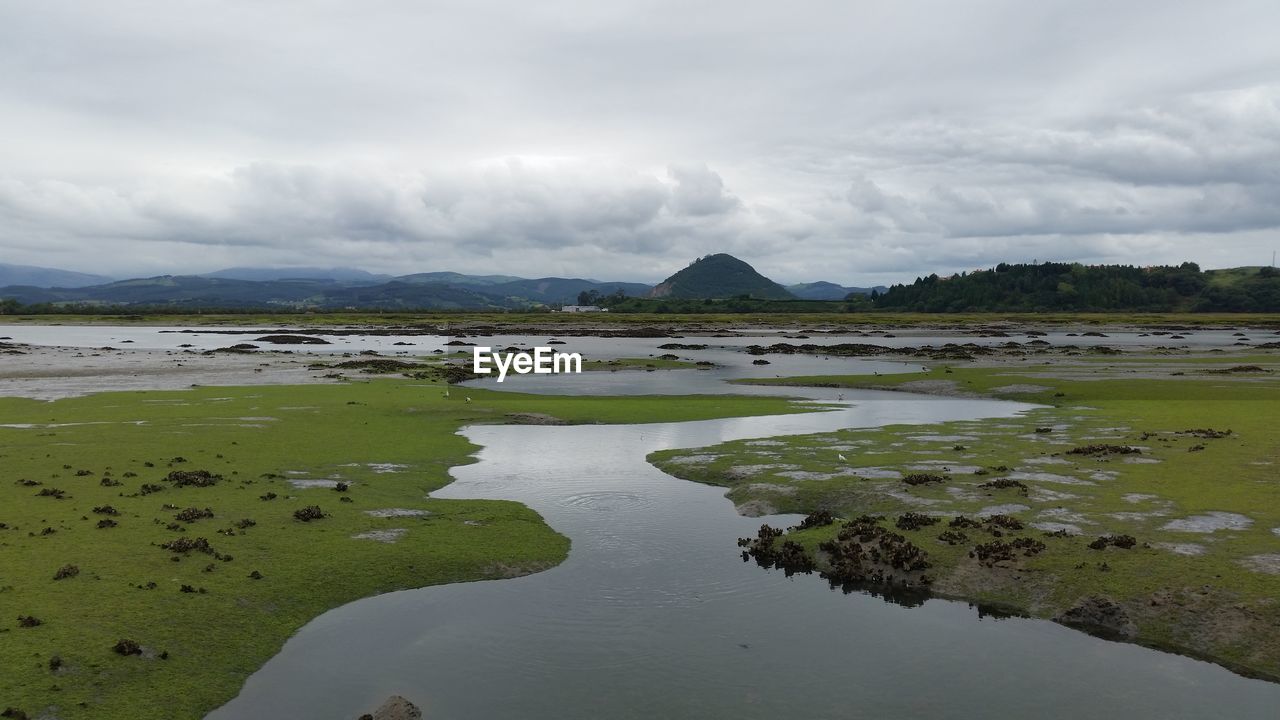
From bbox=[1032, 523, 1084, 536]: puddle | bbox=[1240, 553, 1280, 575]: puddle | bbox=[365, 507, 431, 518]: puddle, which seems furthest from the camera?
bbox=[365, 507, 431, 518]: puddle

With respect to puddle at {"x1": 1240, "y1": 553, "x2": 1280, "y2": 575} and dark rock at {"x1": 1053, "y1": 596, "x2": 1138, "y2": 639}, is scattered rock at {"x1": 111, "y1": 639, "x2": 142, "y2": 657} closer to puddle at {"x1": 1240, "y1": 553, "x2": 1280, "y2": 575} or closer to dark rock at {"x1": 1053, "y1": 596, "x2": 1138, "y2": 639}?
dark rock at {"x1": 1053, "y1": 596, "x2": 1138, "y2": 639}

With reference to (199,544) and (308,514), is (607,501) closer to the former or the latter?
(308,514)

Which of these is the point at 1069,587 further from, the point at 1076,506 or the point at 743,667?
the point at 743,667

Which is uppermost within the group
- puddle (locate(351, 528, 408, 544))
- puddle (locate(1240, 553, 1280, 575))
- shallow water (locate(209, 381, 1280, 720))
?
puddle (locate(1240, 553, 1280, 575))

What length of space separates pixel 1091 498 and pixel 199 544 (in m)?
29.3

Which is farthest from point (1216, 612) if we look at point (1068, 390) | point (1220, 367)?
point (1220, 367)

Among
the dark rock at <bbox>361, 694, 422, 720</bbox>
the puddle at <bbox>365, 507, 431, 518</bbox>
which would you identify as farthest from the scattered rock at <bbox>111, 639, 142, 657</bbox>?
the puddle at <bbox>365, 507, 431, 518</bbox>

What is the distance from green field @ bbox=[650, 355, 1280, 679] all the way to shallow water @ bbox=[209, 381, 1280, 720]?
1.68m

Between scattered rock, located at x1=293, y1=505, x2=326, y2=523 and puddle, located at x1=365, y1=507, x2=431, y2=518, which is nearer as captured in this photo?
scattered rock, located at x1=293, y1=505, x2=326, y2=523

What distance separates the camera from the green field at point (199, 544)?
15180 mm

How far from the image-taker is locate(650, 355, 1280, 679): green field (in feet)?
62.7

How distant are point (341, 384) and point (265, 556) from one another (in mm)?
53405

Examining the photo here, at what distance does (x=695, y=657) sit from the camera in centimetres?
1761

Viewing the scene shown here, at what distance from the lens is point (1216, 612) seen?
18562 millimetres
